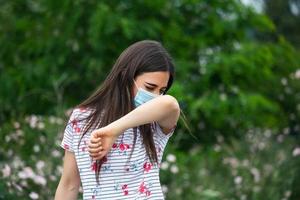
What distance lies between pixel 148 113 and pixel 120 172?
26cm

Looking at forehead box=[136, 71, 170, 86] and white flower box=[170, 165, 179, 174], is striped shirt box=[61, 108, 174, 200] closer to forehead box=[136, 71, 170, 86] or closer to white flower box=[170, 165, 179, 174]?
forehead box=[136, 71, 170, 86]

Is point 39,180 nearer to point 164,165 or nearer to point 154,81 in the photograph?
point 164,165

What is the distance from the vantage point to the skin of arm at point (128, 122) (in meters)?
2.46

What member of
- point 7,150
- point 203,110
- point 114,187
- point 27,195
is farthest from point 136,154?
point 203,110

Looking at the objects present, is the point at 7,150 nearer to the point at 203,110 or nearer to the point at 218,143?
the point at 203,110

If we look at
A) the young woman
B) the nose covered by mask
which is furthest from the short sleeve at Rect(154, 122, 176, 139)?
the nose covered by mask

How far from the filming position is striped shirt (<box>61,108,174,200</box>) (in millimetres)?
2668

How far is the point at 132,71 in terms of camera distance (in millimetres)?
2672

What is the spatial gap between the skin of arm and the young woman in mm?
57

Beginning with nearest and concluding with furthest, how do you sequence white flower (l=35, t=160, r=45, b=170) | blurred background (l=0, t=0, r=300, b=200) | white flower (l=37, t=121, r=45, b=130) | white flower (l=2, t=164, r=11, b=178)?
white flower (l=2, t=164, r=11, b=178), white flower (l=35, t=160, r=45, b=170), white flower (l=37, t=121, r=45, b=130), blurred background (l=0, t=0, r=300, b=200)

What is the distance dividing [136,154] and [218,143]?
645 cm

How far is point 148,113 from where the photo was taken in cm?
250

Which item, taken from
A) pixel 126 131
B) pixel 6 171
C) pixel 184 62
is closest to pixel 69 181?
pixel 126 131

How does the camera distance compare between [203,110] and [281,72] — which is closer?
[203,110]
